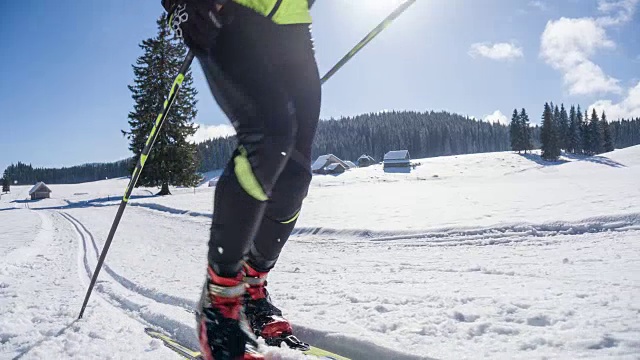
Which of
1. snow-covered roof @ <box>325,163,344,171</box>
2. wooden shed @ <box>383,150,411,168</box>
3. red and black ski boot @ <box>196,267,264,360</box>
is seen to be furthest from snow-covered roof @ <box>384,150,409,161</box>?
red and black ski boot @ <box>196,267,264,360</box>

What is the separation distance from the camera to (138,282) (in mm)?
2992

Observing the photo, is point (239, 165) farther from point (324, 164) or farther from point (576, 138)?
point (576, 138)

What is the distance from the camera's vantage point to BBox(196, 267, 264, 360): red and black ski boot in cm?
123

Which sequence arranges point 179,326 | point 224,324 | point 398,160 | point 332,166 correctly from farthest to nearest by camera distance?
point 398,160 < point 332,166 < point 179,326 < point 224,324

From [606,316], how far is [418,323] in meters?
0.75

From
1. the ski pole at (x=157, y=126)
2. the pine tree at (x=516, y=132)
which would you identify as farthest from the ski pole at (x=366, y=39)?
the pine tree at (x=516, y=132)

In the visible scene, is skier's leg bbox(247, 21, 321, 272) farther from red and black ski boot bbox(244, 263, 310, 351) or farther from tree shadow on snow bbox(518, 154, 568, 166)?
tree shadow on snow bbox(518, 154, 568, 166)

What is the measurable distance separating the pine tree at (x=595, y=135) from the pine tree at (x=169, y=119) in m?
74.8

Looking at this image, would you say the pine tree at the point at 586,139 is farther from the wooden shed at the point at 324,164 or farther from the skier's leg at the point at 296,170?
the skier's leg at the point at 296,170

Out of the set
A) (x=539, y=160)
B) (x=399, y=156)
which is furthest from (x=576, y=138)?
(x=399, y=156)

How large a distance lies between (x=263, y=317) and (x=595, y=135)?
8799 centimetres

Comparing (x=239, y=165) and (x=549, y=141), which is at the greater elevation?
(x=549, y=141)

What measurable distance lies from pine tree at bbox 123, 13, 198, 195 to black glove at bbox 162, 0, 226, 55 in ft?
97.0

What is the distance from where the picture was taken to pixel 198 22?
129 centimetres
